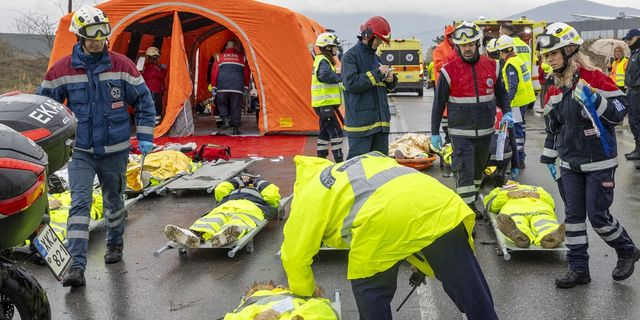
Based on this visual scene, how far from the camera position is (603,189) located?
5.15m

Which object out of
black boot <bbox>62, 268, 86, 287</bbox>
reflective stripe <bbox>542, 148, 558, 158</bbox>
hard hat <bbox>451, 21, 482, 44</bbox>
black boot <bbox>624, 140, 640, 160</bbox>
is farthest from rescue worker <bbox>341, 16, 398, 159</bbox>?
black boot <bbox>624, 140, 640, 160</bbox>

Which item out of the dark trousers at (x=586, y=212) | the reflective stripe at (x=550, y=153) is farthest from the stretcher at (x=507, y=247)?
the reflective stripe at (x=550, y=153)

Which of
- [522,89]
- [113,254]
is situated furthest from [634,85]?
[113,254]

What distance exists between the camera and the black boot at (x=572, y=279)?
5.26m

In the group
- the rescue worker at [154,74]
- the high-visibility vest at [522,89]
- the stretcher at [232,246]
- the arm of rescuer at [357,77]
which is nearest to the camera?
the stretcher at [232,246]

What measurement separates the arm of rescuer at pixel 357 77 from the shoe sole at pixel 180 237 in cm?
235

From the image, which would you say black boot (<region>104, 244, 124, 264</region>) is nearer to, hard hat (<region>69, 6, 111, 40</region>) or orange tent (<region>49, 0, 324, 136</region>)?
hard hat (<region>69, 6, 111, 40</region>)

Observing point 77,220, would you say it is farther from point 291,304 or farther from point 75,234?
point 291,304

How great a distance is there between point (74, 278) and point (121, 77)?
A: 168 centimetres

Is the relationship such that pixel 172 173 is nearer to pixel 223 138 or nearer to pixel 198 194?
pixel 198 194

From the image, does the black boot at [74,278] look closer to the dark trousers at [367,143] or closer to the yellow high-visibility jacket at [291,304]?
the yellow high-visibility jacket at [291,304]

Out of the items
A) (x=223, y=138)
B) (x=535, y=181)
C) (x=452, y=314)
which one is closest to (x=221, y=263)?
(x=452, y=314)

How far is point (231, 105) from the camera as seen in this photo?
1491 centimetres

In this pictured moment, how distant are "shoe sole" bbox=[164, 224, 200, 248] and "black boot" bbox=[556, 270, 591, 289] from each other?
117 inches
